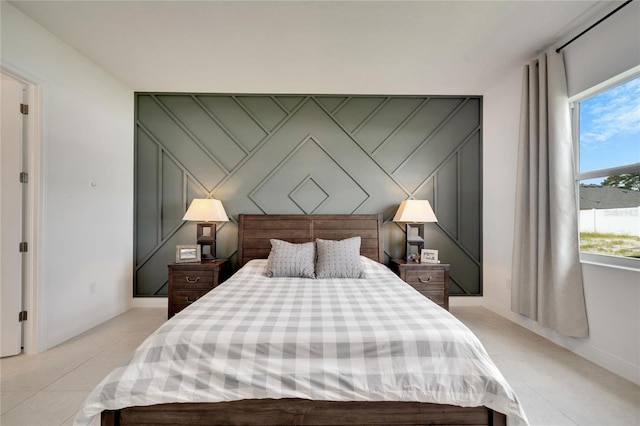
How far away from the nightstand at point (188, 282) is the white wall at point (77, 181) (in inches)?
32.7

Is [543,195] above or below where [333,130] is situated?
below

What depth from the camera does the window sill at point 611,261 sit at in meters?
2.00

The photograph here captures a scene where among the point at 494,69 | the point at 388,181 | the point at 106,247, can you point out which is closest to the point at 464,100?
the point at 494,69

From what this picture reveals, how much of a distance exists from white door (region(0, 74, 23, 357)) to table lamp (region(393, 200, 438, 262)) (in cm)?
366

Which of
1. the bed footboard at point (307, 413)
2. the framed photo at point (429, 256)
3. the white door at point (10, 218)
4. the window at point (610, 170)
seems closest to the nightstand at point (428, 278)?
the framed photo at point (429, 256)

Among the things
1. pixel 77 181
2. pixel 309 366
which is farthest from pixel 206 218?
pixel 309 366

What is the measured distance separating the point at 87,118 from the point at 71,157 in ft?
1.60

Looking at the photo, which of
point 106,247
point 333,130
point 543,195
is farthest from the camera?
point 333,130

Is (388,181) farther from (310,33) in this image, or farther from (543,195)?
(310,33)

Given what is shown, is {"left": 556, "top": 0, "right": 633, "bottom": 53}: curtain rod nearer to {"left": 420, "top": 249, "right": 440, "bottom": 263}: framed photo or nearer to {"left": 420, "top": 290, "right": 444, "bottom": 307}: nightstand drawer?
{"left": 420, "top": 249, "right": 440, "bottom": 263}: framed photo

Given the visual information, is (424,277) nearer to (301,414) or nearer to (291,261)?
(291,261)

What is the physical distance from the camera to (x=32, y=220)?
7.63 ft

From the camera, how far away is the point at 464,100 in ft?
11.6

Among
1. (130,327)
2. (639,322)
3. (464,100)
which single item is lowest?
(130,327)
